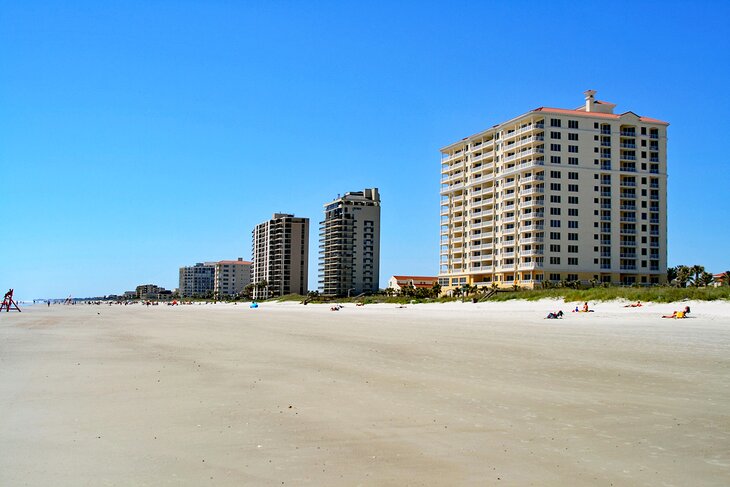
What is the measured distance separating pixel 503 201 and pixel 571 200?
1087 cm

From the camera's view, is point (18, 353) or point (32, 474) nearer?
point (32, 474)

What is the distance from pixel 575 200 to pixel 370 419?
90015 mm

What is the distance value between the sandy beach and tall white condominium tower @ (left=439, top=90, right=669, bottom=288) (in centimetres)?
7436

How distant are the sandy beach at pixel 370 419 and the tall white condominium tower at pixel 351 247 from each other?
16173cm

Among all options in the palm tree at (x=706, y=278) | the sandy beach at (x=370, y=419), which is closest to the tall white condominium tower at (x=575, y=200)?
the palm tree at (x=706, y=278)

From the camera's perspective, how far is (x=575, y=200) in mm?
92438

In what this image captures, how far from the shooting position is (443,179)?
115 metres

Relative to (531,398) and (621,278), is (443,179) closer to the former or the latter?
(621,278)

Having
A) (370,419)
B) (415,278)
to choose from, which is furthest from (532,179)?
(415,278)

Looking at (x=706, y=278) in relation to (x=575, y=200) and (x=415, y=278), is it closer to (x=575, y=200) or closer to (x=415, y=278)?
(x=575, y=200)

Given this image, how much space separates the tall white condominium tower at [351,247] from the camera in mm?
181250

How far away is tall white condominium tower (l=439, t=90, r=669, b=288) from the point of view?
9050cm

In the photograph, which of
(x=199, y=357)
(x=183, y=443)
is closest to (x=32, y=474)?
(x=183, y=443)

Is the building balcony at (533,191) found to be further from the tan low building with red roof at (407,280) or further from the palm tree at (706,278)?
the tan low building with red roof at (407,280)
